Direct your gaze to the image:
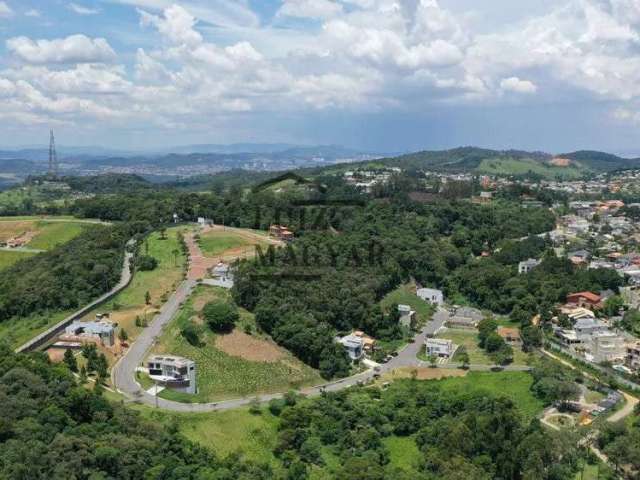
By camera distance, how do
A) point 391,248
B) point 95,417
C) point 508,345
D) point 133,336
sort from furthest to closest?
point 391,248
point 508,345
point 133,336
point 95,417

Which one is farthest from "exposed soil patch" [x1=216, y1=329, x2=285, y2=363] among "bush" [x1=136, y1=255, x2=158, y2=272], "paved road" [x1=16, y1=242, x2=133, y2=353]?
"bush" [x1=136, y1=255, x2=158, y2=272]

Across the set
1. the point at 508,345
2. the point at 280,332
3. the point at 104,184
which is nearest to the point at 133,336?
the point at 280,332

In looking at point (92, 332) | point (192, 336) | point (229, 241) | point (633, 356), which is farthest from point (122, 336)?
point (633, 356)

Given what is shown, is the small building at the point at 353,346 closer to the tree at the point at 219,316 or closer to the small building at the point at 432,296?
the tree at the point at 219,316

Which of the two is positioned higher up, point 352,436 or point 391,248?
point 391,248

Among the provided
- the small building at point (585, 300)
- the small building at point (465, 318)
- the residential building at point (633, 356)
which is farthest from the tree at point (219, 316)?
the small building at point (585, 300)

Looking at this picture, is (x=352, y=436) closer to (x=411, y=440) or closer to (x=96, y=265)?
(x=411, y=440)
